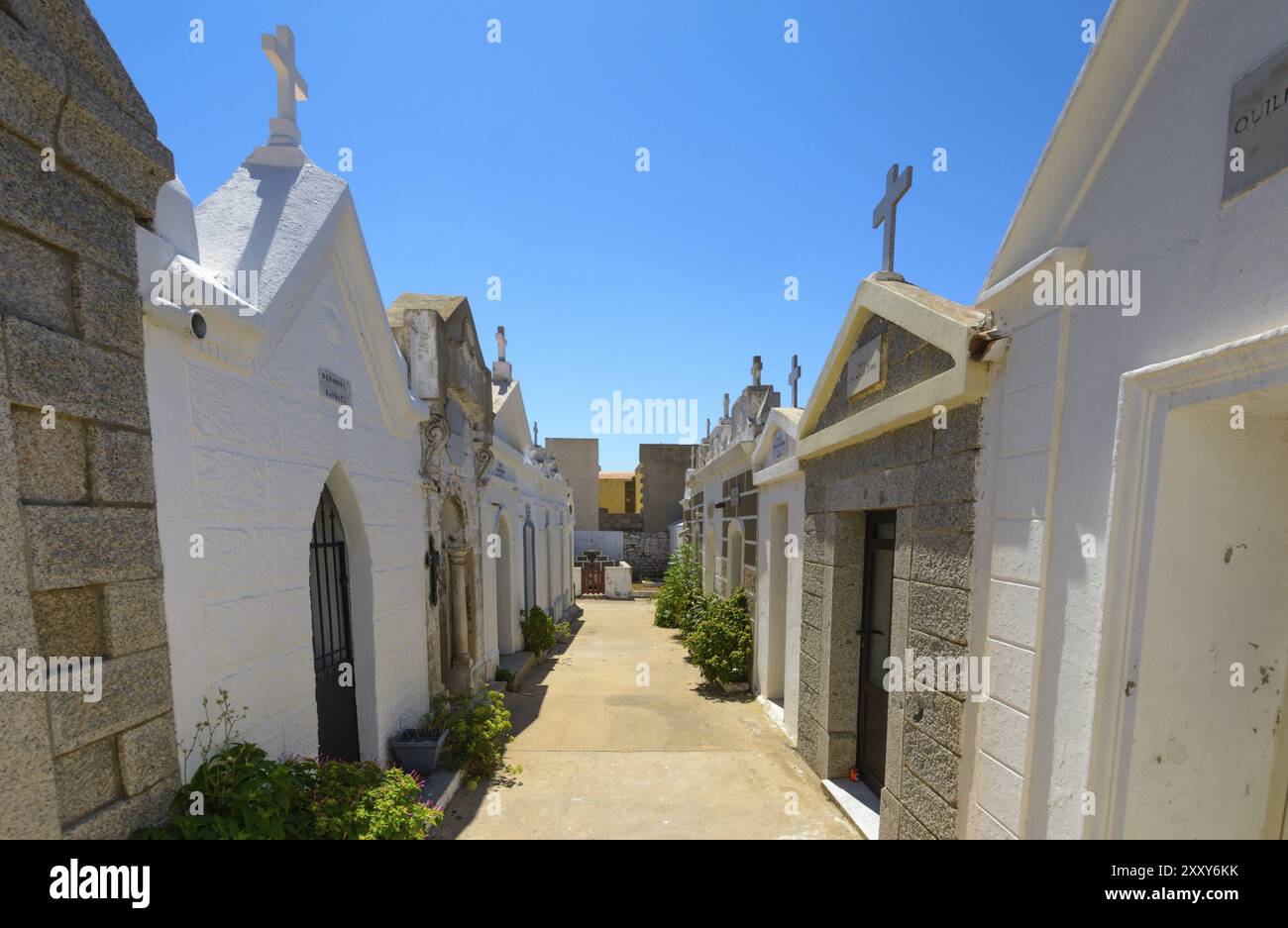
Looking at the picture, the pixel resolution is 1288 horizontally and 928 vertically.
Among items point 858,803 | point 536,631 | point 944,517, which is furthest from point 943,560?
point 536,631

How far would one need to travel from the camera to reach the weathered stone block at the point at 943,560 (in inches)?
110

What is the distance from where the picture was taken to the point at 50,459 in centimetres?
172

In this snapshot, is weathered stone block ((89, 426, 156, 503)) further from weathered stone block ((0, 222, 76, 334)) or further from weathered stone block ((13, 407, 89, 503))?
weathered stone block ((0, 222, 76, 334))

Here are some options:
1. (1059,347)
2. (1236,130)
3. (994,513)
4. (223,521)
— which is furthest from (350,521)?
(1236,130)

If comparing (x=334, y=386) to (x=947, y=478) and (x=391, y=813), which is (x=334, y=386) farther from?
(x=947, y=478)

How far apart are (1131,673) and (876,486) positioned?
2.04 metres

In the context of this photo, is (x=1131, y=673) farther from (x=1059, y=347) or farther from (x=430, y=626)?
(x=430, y=626)

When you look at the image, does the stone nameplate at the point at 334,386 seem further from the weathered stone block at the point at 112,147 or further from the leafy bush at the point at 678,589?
the leafy bush at the point at 678,589

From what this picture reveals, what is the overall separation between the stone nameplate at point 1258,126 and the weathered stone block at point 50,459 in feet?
13.1

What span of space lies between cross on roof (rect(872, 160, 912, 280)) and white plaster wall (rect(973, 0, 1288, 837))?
1.45 meters

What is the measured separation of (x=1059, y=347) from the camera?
2.25 m

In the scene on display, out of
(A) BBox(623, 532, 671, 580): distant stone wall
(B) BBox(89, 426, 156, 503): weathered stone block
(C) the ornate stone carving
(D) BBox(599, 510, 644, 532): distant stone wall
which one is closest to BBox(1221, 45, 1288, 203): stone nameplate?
(B) BBox(89, 426, 156, 503): weathered stone block

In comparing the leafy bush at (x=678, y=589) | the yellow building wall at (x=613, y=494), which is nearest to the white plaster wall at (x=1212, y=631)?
the leafy bush at (x=678, y=589)

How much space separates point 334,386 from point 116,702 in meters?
2.24
